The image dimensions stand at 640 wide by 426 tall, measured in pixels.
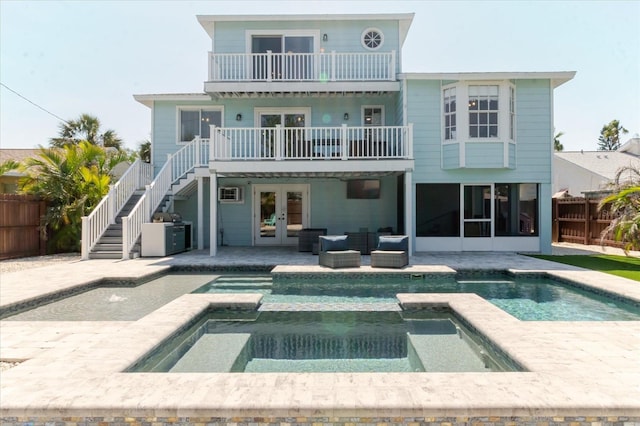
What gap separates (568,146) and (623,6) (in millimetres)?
35278

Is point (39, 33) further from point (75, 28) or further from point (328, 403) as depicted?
point (328, 403)

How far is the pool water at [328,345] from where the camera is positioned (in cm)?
434

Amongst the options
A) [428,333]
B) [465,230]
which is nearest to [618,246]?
[465,230]

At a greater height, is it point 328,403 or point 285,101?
point 285,101

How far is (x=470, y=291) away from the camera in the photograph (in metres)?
8.24

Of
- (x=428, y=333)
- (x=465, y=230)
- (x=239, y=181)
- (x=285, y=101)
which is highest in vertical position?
(x=285, y=101)

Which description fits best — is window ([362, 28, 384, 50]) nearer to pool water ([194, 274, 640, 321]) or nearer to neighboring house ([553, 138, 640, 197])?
pool water ([194, 274, 640, 321])

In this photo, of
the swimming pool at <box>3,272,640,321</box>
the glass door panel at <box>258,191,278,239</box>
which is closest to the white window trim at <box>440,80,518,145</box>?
the swimming pool at <box>3,272,640,321</box>

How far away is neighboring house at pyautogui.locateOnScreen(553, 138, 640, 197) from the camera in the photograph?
74.2 ft

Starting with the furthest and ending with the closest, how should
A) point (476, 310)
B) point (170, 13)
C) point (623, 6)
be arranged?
point (170, 13) → point (623, 6) → point (476, 310)

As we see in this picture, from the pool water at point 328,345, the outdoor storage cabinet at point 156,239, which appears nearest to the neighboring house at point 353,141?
the outdoor storage cabinet at point 156,239

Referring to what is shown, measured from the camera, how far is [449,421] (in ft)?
9.59

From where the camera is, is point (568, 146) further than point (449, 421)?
Yes

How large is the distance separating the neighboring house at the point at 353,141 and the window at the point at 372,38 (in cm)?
5
